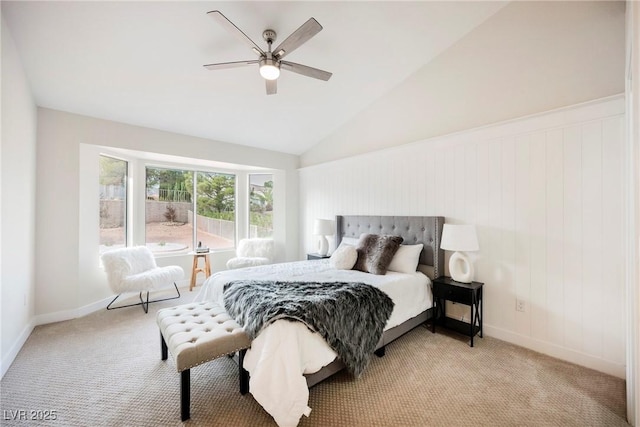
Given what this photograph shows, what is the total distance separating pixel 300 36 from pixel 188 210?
413cm

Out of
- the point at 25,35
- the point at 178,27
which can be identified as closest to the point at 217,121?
the point at 178,27

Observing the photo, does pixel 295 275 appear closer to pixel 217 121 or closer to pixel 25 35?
pixel 217 121

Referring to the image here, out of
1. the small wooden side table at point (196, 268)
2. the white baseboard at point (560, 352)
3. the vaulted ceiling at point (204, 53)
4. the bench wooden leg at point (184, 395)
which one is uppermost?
the vaulted ceiling at point (204, 53)

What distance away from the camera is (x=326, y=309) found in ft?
6.44

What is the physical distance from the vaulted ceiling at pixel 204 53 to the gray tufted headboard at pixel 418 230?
1.86 m

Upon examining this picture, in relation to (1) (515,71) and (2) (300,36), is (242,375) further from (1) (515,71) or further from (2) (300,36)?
(1) (515,71)

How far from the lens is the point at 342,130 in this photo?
4582 mm

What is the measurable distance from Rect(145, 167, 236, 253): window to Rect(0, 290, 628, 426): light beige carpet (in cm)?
233

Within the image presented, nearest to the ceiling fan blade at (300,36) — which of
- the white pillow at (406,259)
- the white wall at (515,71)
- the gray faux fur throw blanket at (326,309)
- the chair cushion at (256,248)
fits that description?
the gray faux fur throw blanket at (326,309)

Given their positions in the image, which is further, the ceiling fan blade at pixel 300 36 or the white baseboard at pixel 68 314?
the white baseboard at pixel 68 314

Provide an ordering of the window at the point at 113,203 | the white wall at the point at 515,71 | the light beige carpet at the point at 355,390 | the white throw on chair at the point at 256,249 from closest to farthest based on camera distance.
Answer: the light beige carpet at the point at 355,390 < the white wall at the point at 515,71 < the window at the point at 113,203 < the white throw on chair at the point at 256,249

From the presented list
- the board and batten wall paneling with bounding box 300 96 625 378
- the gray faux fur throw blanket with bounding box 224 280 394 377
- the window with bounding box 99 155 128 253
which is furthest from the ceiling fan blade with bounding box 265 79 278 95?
the window with bounding box 99 155 128 253

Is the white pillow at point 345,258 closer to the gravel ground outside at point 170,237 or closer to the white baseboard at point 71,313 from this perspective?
the gravel ground outside at point 170,237

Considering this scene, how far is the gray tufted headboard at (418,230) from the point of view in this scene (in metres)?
3.13
